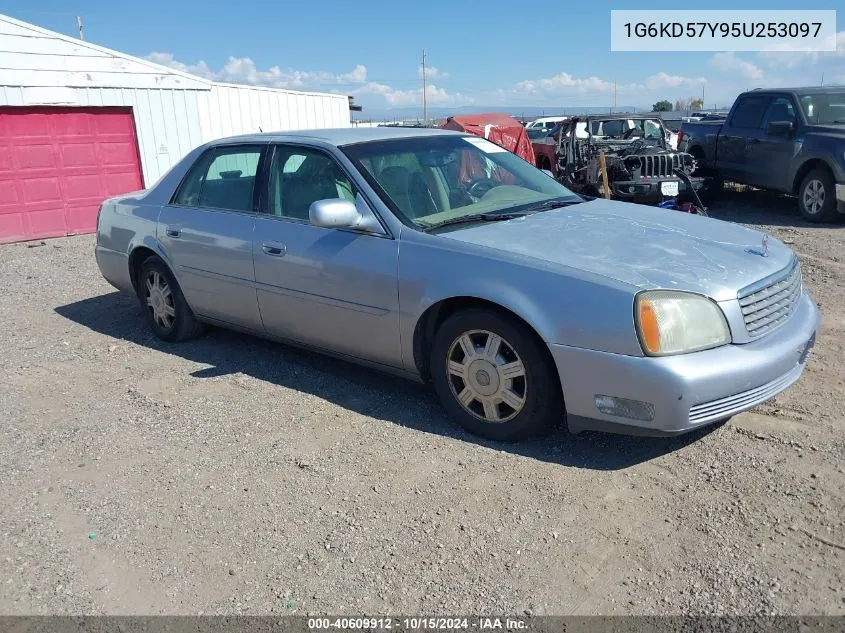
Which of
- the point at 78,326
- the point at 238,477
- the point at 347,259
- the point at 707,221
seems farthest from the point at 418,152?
the point at 78,326

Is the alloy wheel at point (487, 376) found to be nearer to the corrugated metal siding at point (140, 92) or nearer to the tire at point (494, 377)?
the tire at point (494, 377)

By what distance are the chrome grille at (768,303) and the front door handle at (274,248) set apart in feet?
8.49

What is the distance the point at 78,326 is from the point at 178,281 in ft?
5.79

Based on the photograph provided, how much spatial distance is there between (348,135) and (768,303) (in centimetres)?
269

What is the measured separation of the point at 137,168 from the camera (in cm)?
1281

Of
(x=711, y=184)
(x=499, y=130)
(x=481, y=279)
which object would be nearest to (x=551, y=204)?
(x=481, y=279)

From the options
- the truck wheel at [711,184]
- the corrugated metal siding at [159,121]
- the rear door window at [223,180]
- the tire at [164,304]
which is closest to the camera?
the rear door window at [223,180]

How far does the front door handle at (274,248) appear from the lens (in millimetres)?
4426

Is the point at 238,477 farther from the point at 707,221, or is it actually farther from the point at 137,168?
the point at 137,168

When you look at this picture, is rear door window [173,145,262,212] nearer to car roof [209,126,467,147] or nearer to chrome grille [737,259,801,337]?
car roof [209,126,467,147]

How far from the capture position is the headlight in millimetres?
3098

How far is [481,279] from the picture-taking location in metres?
3.53

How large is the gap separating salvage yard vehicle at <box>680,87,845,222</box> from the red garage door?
1012 centimetres

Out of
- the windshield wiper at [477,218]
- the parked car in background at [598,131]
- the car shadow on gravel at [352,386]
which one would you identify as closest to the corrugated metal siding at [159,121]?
the car shadow on gravel at [352,386]
